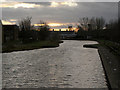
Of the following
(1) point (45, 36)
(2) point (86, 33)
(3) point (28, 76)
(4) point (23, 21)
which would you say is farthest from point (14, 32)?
(3) point (28, 76)

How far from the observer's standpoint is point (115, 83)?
20.2 feet

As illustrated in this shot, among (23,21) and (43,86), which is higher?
(23,21)

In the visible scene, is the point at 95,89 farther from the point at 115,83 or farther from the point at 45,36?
the point at 45,36

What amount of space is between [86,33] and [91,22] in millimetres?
5266

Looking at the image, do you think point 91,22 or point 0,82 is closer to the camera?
point 0,82

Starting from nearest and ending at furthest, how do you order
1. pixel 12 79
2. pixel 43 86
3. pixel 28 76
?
pixel 43 86, pixel 12 79, pixel 28 76

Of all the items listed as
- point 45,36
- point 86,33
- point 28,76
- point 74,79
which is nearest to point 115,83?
point 74,79

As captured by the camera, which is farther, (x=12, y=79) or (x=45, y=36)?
(x=45, y=36)

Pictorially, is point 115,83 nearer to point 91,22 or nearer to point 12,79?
point 12,79

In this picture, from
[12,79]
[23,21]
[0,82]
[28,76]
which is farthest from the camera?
[23,21]

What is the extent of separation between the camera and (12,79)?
782 cm

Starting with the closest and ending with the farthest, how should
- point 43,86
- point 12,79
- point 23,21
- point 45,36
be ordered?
point 43,86, point 12,79, point 45,36, point 23,21

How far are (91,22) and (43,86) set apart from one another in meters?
71.6

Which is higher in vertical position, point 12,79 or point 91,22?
point 91,22
